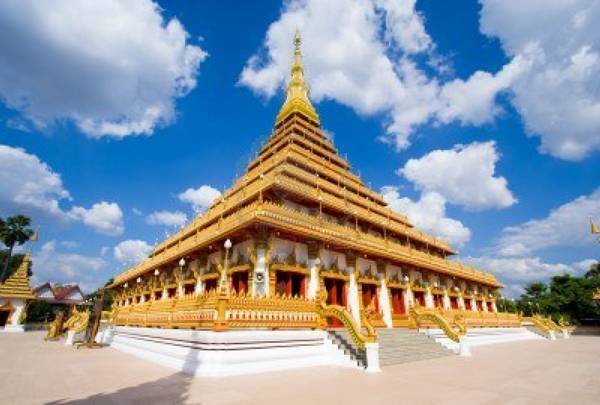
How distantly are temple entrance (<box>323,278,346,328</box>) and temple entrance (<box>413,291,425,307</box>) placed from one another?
7.29 metres

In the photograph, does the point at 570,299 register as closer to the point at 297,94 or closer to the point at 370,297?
the point at 370,297

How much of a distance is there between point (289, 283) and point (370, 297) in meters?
6.23

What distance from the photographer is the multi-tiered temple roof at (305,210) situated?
605 inches

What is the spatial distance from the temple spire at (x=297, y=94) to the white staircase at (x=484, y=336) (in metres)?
20.4

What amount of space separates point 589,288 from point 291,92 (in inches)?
1703

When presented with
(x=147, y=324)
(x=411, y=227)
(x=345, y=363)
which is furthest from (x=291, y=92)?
(x=345, y=363)

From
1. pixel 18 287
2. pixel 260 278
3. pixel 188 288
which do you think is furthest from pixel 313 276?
pixel 18 287

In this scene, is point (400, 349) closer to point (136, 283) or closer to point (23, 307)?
point (136, 283)

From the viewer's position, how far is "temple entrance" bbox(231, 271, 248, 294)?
15062 millimetres

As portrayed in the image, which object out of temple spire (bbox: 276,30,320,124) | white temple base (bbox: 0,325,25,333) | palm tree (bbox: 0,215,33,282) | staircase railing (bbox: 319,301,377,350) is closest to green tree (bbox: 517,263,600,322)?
temple spire (bbox: 276,30,320,124)

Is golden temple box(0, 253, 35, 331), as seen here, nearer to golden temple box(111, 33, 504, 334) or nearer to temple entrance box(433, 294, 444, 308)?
golden temple box(111, 33, 504, 334)

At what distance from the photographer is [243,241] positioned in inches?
611

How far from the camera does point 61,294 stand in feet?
194

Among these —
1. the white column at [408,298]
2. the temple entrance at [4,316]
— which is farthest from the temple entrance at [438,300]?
the temple entrance at [4,316]
